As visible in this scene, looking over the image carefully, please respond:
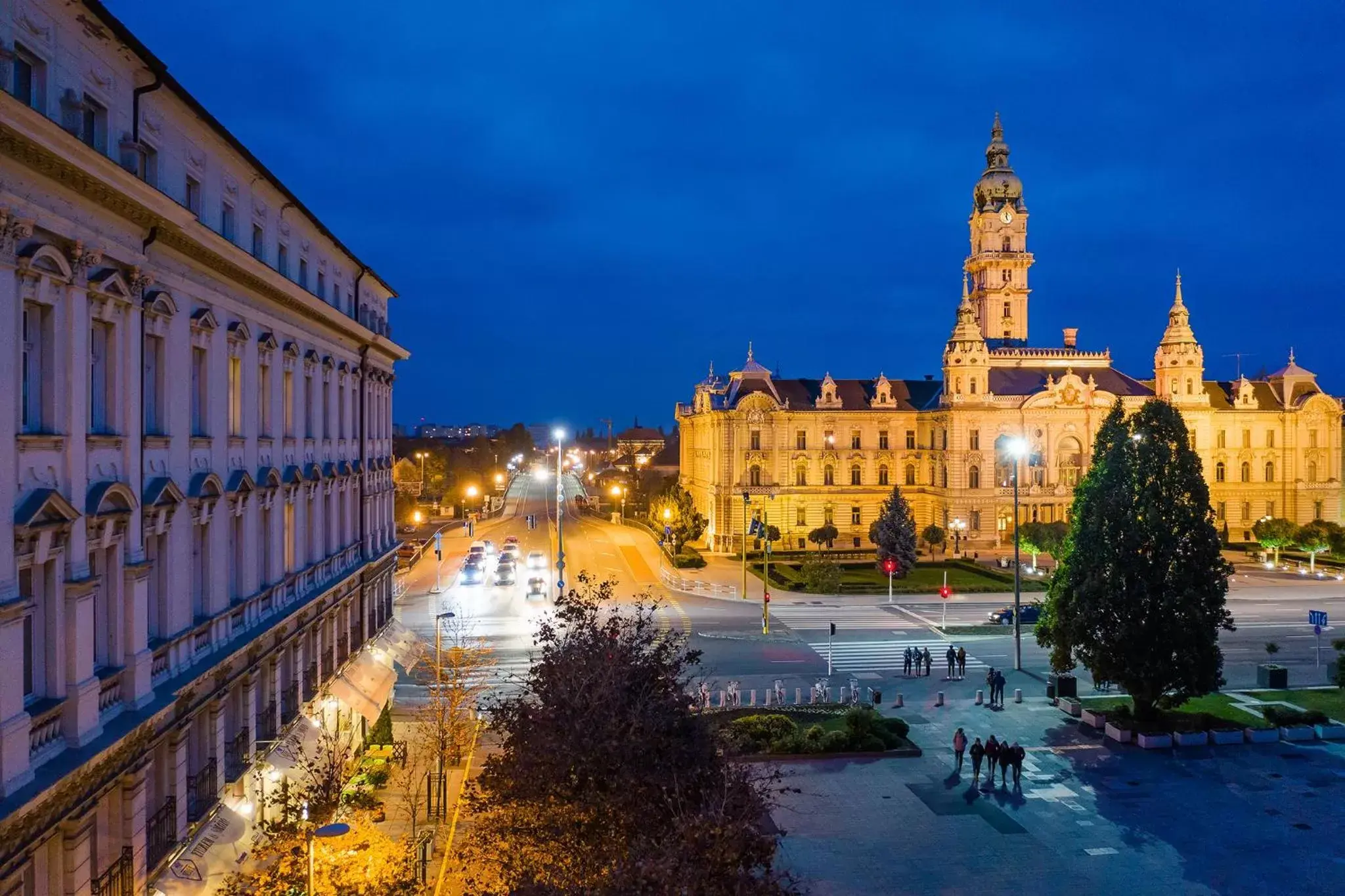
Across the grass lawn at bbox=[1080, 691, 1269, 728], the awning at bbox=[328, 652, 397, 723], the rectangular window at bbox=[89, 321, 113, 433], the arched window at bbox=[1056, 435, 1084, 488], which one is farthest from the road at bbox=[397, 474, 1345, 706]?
the rectangular window at bbox=[89, 321, 113, 433]

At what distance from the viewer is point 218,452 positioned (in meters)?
18.0

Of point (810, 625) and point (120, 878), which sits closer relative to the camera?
point (120, 878)

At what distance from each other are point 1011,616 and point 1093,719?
19.0 metres

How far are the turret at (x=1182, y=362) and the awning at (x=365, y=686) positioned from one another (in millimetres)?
73784

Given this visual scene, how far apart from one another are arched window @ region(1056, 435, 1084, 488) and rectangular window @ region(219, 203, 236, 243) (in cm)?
7451

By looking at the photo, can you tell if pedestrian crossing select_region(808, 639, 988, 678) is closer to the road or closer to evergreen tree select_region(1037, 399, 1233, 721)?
the road

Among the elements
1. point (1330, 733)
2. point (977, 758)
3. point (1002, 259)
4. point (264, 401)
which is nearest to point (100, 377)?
point (264, 401)

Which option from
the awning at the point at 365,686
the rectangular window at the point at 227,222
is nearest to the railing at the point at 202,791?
the awning at the point at 365,686

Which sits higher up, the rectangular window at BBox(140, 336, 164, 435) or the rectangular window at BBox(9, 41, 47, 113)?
the rectangular window at BBox(9, 41, 47, 113)

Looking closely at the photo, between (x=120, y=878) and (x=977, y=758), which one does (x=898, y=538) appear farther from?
(x=120, y=878)

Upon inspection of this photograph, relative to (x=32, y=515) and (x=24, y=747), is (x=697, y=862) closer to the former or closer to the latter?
(x=24, y=747)

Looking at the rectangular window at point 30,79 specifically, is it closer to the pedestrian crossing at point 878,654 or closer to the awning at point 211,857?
the awning at point 211,857

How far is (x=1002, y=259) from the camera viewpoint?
93875 mm

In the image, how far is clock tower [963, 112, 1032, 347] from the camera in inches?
3703
